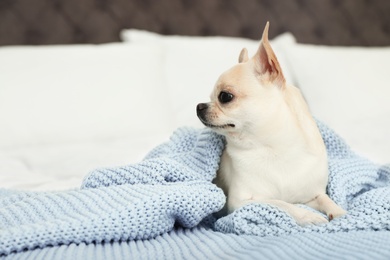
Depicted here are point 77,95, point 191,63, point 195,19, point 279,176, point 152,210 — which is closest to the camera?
point 152,210

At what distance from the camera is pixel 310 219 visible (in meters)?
0.87

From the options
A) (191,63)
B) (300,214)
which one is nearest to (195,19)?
(191,63)

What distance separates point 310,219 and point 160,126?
0.93 metres

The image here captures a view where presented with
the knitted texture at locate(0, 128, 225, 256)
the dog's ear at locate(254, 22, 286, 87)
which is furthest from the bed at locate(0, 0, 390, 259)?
the dog's ear at locate(254, 22, 286, 87)

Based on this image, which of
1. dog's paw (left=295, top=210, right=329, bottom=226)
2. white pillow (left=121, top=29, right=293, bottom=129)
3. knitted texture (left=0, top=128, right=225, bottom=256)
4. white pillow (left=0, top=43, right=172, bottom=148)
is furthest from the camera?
white pillow (left=121, top=29, right=293, bottom=129)

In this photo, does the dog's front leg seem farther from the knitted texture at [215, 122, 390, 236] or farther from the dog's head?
the dog's head

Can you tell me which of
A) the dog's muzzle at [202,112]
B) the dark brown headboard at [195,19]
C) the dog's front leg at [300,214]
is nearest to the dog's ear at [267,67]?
the dog's muzzle at [202,112]

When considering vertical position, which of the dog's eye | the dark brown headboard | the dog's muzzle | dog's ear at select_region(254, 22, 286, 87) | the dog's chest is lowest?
the dog's chest

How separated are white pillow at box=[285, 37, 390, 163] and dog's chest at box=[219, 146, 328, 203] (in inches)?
29.8

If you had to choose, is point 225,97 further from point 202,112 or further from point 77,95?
point 77,95

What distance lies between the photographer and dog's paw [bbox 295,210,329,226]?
33.9 inches

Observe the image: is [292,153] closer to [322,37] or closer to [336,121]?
[336,121]

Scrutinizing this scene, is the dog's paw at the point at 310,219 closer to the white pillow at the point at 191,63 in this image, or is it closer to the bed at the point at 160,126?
the bed at the point at 160,126

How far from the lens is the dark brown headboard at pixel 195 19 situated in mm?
1978
